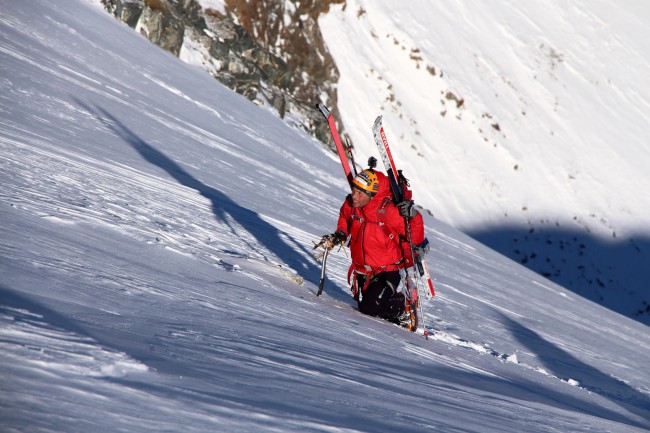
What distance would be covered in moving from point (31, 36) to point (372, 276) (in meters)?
12.0

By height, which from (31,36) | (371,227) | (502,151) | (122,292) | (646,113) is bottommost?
(122,292)

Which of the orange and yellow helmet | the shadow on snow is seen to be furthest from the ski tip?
the shadow on snow

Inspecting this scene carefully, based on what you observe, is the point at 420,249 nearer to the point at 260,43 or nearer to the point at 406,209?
the point at 406,209

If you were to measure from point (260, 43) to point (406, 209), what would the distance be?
109 ft

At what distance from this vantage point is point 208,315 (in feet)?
13.2

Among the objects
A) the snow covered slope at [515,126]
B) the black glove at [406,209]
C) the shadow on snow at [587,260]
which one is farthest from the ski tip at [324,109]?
the shadow on snow at [587,260]

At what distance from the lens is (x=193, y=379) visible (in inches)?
104

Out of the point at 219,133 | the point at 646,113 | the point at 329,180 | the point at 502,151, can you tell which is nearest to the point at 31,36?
the point at 219,133

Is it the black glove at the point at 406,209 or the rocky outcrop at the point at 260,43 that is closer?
the black glove at the point at 406,209

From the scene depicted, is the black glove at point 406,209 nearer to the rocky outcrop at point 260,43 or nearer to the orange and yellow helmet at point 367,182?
the orange and yellow helmet at point 367,182

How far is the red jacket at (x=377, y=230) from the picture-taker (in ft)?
23.4

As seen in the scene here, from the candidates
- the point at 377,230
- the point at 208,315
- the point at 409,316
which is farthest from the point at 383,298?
the point at 208,315

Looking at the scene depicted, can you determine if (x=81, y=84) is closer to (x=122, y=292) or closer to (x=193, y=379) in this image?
(x=122, y=292)

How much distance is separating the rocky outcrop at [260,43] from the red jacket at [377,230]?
24459 millimetres
